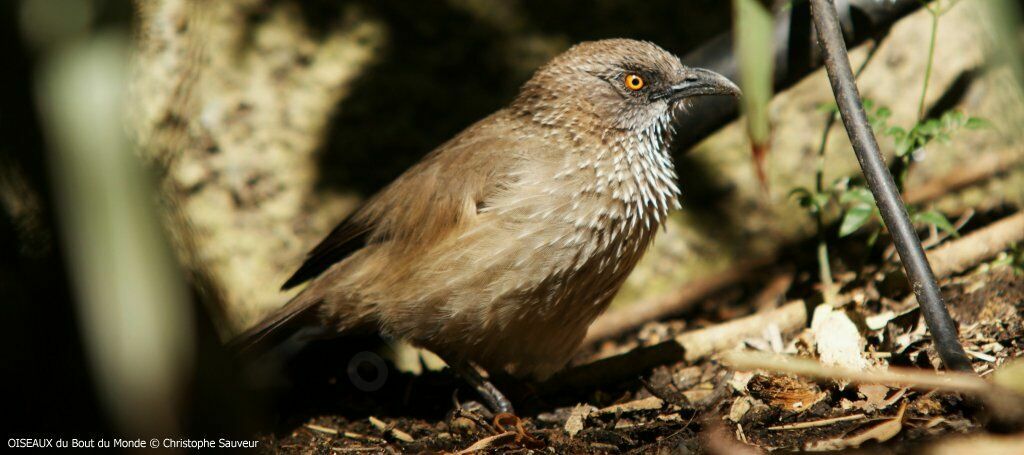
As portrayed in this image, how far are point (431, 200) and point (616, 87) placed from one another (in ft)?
3.19

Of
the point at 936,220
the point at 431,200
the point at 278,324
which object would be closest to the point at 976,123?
the point at 936,220

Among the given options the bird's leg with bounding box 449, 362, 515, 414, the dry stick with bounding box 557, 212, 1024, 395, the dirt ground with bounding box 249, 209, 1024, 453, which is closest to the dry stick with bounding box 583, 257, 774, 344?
the dirt ground with bounding box 249, 209, 1024, 453

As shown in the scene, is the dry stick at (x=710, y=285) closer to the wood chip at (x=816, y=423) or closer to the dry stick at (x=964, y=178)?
the dry stick at (x=964, y=178)

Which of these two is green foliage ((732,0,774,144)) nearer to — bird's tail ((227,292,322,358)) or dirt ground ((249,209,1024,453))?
dirt ground ((249,209,1024,453))

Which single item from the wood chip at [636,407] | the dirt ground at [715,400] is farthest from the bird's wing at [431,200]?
the wood chip at [636,407]

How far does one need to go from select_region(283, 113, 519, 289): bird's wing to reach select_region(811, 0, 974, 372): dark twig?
143cm

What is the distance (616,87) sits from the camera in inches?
155

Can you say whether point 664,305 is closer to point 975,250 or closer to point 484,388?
point 484,388

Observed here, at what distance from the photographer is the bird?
11.5 ft

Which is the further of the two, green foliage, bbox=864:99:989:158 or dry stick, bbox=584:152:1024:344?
dry stick, bbox=584:152:1024:344

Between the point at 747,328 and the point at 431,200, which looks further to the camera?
the point at 747,328

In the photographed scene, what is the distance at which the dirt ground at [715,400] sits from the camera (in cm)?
272

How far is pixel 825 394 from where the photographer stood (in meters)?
3.02

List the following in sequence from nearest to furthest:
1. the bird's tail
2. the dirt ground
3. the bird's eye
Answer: the dirt ground → the bird's tail → the bird's eye
